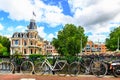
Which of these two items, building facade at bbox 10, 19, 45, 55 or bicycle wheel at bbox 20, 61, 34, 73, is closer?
bicycle wheel at bbox 20, 61, 34, 73

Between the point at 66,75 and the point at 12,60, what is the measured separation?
346 cm

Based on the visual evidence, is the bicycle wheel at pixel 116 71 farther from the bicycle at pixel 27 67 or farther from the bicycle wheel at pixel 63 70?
the bicycle at pixel 27 67

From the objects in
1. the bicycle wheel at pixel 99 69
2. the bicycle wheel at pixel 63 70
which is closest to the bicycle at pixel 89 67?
the bicycle wheel at pixel 99 69

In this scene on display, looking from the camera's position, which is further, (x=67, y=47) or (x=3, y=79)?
(x=67, y=47)

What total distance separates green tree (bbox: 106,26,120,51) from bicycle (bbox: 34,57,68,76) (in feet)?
219

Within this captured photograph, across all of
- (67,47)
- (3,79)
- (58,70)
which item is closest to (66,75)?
(58,70)

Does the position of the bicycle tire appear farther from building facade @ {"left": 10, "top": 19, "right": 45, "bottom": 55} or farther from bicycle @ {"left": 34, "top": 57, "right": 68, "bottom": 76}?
building facade @ {"left": 10, "top": 19, "right": 45, "bottom": 55}

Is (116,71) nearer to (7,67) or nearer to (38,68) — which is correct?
(38,68)

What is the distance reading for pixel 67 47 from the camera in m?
70.9

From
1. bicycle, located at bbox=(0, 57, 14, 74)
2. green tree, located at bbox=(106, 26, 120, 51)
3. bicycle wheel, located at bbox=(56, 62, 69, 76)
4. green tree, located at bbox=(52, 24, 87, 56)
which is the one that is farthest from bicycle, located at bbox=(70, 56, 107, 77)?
green tree, located at bbox=(106, 26, 120, 51)

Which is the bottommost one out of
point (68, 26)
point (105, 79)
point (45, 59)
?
point (105, 79)

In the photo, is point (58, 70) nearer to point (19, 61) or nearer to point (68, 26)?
point (19, 61)

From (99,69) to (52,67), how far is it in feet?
8.00

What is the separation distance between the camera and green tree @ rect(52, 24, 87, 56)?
70.9 metres
